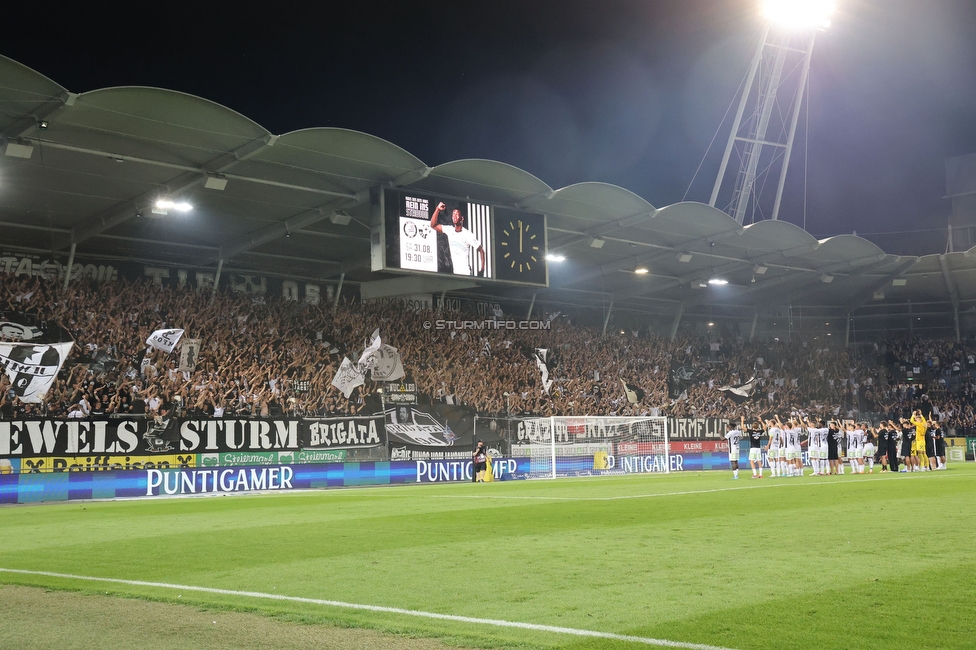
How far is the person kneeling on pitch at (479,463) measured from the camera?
3105 cm

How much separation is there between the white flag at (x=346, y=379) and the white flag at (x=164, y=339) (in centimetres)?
565

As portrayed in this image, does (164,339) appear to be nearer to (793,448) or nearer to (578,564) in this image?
(793,448)

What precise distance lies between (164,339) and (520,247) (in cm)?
1190

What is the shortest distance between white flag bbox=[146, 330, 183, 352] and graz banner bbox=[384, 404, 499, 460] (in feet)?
24.0

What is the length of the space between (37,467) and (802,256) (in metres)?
31.8

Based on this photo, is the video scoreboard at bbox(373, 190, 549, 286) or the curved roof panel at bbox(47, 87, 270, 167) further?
the video scoreboard at bbox(373, 190, 549, 286)

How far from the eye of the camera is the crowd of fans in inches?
1139

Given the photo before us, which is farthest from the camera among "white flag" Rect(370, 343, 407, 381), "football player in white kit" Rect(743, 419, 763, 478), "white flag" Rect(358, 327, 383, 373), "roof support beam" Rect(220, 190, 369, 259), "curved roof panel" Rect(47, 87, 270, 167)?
"white flag" Rect(370, 343, 407, 381)

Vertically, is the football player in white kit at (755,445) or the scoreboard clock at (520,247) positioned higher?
the scoreboard clock at (520,247)

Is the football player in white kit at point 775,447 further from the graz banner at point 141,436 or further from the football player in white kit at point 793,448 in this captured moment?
the graz banner at point 141,436

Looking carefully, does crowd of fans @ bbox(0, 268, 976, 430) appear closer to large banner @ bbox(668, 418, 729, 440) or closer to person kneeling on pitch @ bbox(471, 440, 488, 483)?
large banner @ bbox(668, 418, 729, 440)

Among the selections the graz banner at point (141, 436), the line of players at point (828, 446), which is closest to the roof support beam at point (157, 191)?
the graz banner at point (141, 436)

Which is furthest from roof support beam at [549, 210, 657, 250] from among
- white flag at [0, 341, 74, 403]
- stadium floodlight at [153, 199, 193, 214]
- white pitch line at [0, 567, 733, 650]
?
white pitch line at [0, 567, 733, 650]

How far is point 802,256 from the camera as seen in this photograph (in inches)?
1641
